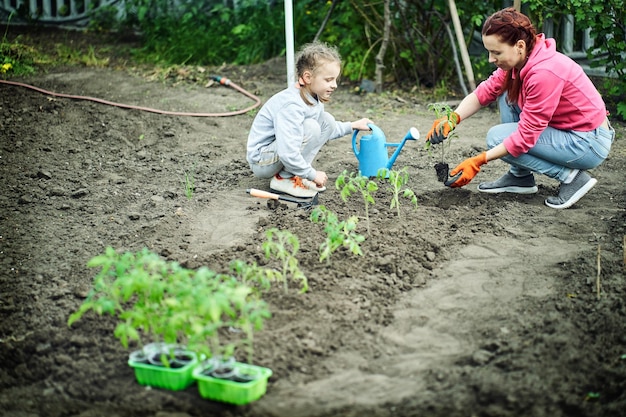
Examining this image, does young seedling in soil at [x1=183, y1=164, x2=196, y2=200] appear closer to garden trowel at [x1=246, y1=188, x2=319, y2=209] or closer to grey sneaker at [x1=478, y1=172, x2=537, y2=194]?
garden trowel at [x1=246, y1=188, x2=319, y2=209]

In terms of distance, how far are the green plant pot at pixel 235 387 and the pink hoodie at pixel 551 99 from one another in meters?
2.22

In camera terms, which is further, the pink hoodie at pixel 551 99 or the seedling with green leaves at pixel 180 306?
the pink hoodie at pixel 551 99

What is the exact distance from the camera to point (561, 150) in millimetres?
4145

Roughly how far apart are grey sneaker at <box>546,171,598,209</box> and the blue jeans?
0.05m

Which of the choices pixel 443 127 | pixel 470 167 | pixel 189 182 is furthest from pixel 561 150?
pixel 189 182

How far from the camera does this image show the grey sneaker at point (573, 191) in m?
4.20

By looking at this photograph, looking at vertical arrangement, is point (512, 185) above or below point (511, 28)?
below

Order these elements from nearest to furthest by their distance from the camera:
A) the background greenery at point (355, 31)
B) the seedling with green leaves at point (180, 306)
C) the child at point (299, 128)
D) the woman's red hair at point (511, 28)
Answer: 1. the seedling with green leaves at point (180, 306)
2. the woman's red hair at point (511, 28)
3. the child at point (299, 128)
4. the background greenery at point (355, 31)

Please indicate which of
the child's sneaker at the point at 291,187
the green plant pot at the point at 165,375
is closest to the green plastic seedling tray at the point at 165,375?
the green plant pot at the point at 165,375

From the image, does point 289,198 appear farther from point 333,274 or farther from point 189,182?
point 333,274

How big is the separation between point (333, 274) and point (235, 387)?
106cm

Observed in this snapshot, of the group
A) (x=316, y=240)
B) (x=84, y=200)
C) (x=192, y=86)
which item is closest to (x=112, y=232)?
(x=84, y=200)

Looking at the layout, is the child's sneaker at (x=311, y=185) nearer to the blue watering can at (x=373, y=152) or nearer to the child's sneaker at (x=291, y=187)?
the child's sneaker at (x=291, y=187)

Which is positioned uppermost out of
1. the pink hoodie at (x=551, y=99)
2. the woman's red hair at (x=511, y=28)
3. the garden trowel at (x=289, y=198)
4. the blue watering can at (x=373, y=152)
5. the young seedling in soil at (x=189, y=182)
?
the woman's red hair at (x=511, y=28)
